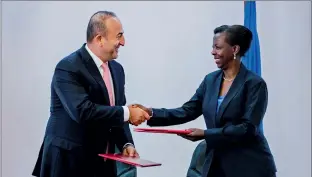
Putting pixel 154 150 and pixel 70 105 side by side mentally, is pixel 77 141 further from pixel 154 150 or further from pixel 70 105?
pixel 154 150

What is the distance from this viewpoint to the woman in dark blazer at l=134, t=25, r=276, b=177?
224 centimetres

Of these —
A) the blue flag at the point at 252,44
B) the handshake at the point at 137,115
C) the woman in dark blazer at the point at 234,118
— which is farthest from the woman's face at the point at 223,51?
the blue flag at the point at 252,44

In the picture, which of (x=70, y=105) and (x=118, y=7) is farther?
(x=118, y=7)

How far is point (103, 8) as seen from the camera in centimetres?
377

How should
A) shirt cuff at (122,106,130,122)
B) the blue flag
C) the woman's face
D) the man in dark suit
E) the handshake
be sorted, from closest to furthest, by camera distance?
the man in dark suit, shirt cuff at (122,106,130,122), the handshake, the woman's face, the blue flag

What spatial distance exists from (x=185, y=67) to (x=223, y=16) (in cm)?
59

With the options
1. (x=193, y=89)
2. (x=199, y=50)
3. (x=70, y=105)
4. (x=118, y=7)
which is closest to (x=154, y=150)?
(x=193, y=89)

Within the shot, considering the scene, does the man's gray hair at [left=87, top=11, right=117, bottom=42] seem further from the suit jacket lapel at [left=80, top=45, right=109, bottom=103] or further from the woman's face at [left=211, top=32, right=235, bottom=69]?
the woman's face at [left=211, top=32, right=235, bottom=69]

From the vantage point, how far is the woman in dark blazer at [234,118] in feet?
7.36

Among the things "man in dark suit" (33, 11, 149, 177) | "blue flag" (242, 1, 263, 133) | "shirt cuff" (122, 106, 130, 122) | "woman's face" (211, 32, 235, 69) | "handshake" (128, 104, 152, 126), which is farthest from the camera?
"blue flag" (242, 1, 263, 133)

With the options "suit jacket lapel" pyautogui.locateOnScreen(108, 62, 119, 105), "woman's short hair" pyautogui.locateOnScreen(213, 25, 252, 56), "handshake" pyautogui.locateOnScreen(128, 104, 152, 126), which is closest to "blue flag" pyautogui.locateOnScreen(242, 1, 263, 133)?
"woman's short hair" pyautogui.locateOnScreen(213, 25, 252, 56)

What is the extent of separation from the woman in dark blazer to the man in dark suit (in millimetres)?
439

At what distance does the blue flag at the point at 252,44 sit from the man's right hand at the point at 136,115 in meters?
1.19

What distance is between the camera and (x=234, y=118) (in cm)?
228
